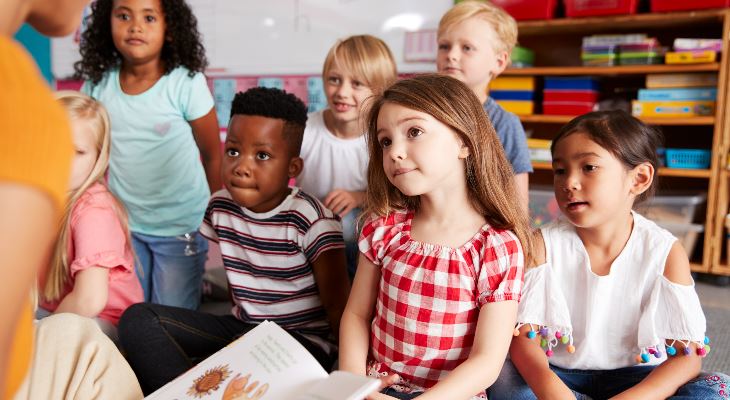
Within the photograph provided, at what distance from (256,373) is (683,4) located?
8.02 ft

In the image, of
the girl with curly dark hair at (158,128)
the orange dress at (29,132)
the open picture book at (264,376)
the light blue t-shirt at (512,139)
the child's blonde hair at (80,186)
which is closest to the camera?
the orange dress at (29,132)

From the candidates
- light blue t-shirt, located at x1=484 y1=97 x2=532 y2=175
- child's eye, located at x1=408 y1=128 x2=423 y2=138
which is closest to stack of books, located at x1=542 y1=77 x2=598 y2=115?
light blue t-shirt, located at x1=484 y1=97 x2=532 y2=175

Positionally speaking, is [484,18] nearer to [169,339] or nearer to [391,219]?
[391,219]

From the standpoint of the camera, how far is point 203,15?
3.35m

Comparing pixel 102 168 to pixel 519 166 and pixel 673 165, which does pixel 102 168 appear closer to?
pixel 519 166

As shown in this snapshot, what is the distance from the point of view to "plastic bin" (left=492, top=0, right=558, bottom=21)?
2.84m

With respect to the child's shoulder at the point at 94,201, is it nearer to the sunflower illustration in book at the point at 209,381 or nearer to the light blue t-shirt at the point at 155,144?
the light blue t-shirt at the point at 155,144

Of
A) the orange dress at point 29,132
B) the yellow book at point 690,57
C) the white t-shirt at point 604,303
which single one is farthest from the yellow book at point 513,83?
the orange dress at point 29,132

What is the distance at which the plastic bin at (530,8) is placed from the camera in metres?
2.84

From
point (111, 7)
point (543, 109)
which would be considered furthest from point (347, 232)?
point (543, 109)

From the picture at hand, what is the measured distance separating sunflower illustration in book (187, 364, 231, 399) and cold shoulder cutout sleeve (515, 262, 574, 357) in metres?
0.50

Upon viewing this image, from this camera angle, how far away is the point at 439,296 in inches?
41.1

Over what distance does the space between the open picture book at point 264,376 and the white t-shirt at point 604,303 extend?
424 mm

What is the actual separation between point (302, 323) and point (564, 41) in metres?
2.39
